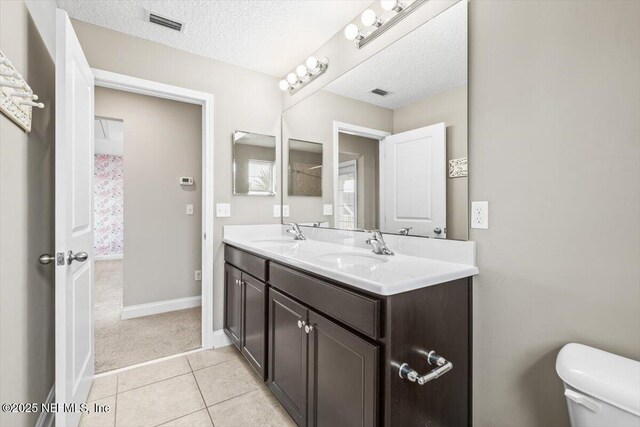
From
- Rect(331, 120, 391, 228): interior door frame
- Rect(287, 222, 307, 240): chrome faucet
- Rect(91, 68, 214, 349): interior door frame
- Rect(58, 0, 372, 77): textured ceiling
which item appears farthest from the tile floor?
Rect(58, 0, 372, 77): textured ceiling

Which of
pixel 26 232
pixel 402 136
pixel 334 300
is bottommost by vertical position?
pixel 334 300

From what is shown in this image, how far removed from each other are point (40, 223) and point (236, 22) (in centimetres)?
163

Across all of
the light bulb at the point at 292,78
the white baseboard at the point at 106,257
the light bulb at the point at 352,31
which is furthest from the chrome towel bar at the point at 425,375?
the white baseboard at the point at 106,257

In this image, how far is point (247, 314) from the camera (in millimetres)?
1948

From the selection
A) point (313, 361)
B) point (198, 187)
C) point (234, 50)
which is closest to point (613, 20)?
point (313, 361)

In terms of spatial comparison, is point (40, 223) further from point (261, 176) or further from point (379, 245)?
point (379, 245)

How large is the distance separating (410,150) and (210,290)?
6.08ft

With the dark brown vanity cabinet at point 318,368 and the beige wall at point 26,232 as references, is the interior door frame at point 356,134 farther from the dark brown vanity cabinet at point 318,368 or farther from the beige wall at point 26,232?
the beige wall at point 26,232

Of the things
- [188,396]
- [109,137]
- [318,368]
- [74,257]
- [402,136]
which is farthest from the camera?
[109,137]

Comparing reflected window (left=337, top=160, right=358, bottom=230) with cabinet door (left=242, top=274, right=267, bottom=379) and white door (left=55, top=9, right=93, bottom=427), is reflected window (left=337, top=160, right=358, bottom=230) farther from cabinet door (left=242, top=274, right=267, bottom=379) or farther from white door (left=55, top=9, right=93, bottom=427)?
white door (left=55, top=9, right=93, bottom=427)

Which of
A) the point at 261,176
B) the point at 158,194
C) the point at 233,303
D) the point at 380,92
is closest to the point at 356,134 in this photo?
the point at 380,92

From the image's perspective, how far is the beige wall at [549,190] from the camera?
889 millimetres

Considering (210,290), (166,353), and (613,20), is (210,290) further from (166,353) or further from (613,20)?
(613,20)

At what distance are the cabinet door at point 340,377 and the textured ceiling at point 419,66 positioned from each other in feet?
3.91
